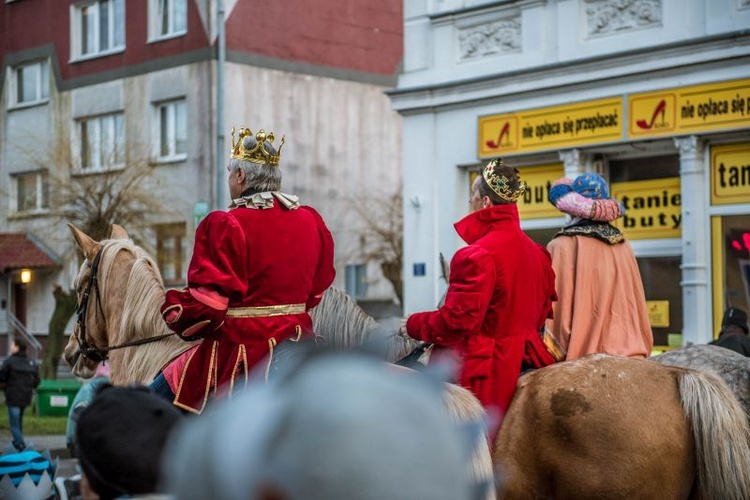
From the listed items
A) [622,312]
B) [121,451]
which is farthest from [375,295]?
[121,451]

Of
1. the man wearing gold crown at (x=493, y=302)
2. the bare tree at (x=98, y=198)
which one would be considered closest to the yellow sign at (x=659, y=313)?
Answer: the man wearing gold crown at (x=493, y=302)

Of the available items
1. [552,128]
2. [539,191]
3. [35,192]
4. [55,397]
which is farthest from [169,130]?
[552,128]

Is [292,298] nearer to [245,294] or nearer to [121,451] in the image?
[245,294]

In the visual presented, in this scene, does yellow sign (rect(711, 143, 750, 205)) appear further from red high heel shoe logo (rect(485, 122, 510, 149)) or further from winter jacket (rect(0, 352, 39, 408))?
winter jacket (rect(0, 352, 39, 408))

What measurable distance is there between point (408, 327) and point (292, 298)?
0.68m

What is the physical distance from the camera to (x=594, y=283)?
6.38 metres

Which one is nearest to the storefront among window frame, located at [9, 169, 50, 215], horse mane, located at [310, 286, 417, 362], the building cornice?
the building cornice

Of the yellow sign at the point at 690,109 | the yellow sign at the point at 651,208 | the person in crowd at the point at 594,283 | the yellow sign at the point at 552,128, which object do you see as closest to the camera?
the person in crowd at the point at 594,283

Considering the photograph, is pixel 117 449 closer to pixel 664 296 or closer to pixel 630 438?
pixel 630 438

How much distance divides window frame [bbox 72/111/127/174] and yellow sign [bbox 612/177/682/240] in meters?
17.2

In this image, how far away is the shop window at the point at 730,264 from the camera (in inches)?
528

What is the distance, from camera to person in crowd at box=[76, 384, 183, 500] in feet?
7.27

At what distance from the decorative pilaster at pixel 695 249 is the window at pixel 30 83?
2493 cm

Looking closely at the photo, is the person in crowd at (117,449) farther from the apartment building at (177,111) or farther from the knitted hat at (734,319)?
the apartment building at (177,111)
